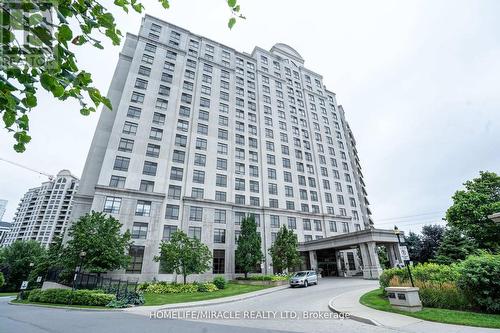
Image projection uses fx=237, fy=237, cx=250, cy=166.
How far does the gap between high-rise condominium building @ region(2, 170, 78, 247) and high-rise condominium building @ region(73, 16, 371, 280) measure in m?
98.2

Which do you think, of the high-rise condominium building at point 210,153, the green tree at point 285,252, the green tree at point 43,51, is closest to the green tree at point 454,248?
the green tree at point 285,252

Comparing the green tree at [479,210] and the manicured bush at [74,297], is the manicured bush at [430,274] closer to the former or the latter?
the manicured bush at [74,297]

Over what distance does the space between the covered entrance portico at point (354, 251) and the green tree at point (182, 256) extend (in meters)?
19.4

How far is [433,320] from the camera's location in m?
9.51

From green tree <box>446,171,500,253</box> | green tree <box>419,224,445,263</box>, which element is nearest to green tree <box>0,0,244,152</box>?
green tree <box>446,171,500,253</box>

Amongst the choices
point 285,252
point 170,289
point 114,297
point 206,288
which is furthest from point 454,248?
point 114,297

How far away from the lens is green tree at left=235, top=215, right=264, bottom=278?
32031 millimetres

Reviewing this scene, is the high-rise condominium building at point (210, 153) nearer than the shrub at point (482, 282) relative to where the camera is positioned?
No

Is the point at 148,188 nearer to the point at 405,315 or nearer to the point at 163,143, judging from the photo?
the point at 163,143

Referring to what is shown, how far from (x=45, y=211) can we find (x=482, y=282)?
150913 millimetres

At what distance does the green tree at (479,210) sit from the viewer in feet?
91.5

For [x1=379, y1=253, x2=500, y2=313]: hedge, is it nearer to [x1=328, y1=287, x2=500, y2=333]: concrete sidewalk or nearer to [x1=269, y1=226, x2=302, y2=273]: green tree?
[x1=328, y1=287, x2=500, y2=333]: concrete sidewalk

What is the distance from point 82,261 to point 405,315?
26579mm

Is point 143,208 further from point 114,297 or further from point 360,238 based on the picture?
point 360,238
